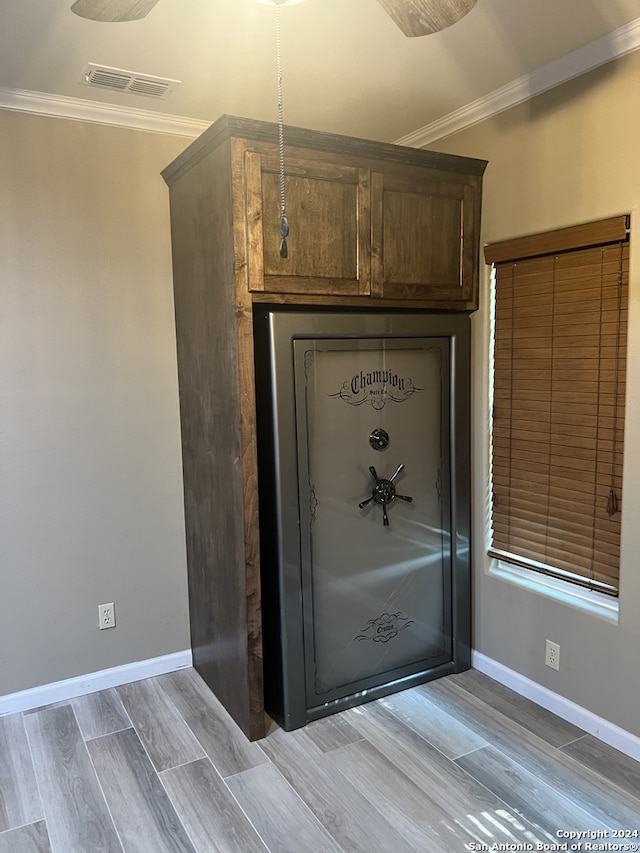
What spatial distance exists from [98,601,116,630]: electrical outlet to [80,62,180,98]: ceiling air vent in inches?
85.2

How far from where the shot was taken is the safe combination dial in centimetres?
261

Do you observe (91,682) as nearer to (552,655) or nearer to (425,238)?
(552,655)

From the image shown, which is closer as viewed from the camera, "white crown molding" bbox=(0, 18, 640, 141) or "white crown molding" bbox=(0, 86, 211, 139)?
"white crown molding" bbox=(0, 18, 640, 141)

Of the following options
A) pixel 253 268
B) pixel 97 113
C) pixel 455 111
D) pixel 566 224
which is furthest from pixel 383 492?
pixel 97 113

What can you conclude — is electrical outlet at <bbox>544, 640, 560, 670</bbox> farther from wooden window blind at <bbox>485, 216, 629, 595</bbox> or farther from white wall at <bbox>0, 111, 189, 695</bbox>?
white wall at <bbox>0, 111, 189, 695</bbox>

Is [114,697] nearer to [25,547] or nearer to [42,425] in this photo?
[25,547]

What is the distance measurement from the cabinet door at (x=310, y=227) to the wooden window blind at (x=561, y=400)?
67cm

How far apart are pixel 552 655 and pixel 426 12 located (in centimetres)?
231

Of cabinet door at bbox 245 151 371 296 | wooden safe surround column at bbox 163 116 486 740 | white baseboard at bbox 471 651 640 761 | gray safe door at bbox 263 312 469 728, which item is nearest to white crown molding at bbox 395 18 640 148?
wooden safe surround column at bbox 163 116 486 740

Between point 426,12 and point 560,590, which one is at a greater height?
point 426,12

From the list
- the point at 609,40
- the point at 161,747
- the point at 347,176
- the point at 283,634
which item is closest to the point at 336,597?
the point at 283,634

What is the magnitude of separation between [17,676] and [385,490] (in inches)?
69.1

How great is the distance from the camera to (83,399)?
2.70m

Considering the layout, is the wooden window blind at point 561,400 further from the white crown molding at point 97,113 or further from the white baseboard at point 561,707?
the white crown molding at point 97,113
